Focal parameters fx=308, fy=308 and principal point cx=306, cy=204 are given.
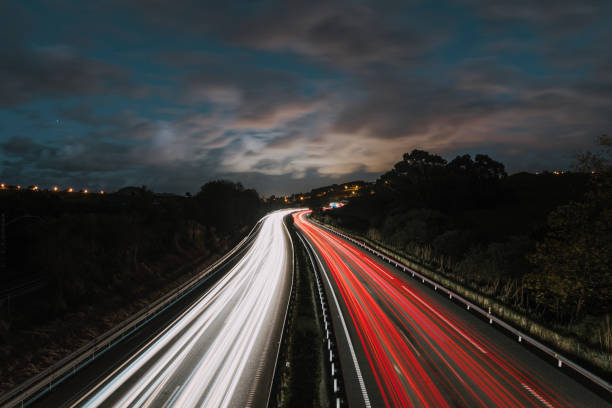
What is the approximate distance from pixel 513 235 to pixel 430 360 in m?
33.7

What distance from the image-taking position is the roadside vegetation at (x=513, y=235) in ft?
51.0

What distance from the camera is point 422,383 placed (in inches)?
447

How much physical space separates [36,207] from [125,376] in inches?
2184

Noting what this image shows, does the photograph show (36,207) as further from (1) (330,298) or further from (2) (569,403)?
(2) (569,403)

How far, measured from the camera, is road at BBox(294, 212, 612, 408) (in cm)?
1050

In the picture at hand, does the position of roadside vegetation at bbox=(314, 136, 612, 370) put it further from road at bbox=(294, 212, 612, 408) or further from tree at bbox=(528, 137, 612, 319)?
road at bbox=(294, 212, 612, 408)

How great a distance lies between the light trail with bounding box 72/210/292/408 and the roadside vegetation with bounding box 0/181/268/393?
4638 mm

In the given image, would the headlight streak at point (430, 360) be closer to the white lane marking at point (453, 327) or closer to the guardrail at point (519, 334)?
the white lane marking at point (453, 327)

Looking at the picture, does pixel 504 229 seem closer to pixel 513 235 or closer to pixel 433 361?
pixel 513 235

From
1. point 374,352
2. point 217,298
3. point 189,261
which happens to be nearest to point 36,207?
point 189,261

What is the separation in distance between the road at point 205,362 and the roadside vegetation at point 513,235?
1423cm

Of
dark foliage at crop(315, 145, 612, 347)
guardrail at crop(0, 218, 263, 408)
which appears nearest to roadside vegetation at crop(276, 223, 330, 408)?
guardrail at crop(0, 218, 263, 408)

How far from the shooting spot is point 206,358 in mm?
13898

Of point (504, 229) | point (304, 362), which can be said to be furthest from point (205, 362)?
point (504, 229)
